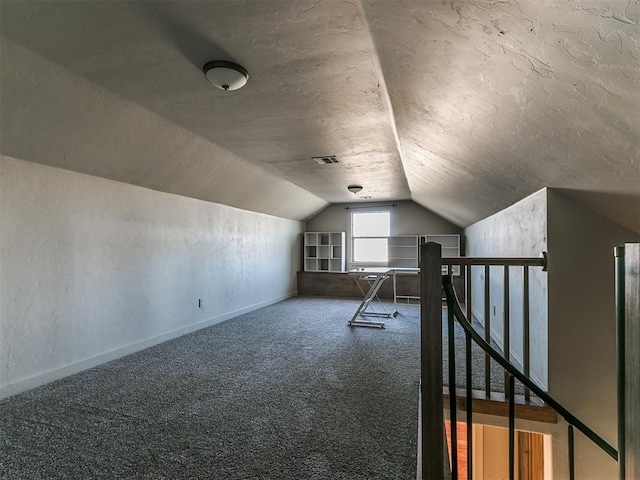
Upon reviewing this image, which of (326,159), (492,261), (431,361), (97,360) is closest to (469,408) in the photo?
(431,361)

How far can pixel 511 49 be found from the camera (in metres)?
1.25

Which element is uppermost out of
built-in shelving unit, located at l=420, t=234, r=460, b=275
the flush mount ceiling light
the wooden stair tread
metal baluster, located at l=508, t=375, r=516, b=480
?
the flush mount ceiling light

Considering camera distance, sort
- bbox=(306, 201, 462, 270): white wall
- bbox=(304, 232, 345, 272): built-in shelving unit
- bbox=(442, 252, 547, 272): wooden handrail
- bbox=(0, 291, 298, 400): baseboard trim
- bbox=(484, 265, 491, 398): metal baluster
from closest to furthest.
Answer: bbox=(442, 252, 547, 272): wooden handrail
bbox=(484, 265, 491, 398): metal baluster
bbox=(0, 291, 298, 400): baseboard trim
bbox=(306, 201, 462, 270): white wall
bbox=(304, 232, 345, 272): built-in shelving unit

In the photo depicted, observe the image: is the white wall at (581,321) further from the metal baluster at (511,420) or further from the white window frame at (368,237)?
the white window frame at (368,237)

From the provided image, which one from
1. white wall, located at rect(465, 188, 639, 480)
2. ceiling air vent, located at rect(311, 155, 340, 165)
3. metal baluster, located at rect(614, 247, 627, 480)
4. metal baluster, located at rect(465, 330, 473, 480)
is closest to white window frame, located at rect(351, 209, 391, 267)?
ceiling air vent, located at rect(311, 155, 340, 165)

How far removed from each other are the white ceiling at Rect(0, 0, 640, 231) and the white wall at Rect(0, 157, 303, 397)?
1.05 feet

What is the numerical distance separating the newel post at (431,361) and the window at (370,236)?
247 inches

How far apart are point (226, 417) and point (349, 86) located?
8.07 feet

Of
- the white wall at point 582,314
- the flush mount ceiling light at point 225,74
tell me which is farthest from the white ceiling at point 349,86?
the white wall at point 582,314

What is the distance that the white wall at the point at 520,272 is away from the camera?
240 cm

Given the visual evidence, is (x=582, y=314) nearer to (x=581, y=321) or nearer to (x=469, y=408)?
(x=581, y=321)

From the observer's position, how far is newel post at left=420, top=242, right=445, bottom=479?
1134 mm

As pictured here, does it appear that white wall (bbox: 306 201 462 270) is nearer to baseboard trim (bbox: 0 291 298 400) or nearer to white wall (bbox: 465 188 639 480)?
baseboard trim (bbox: 0 291 298 400)

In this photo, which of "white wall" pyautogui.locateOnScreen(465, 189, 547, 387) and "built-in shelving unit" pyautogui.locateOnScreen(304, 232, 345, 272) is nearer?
"white wall" pyautogui.locateOnScreen(465, 189, 547, 387)
